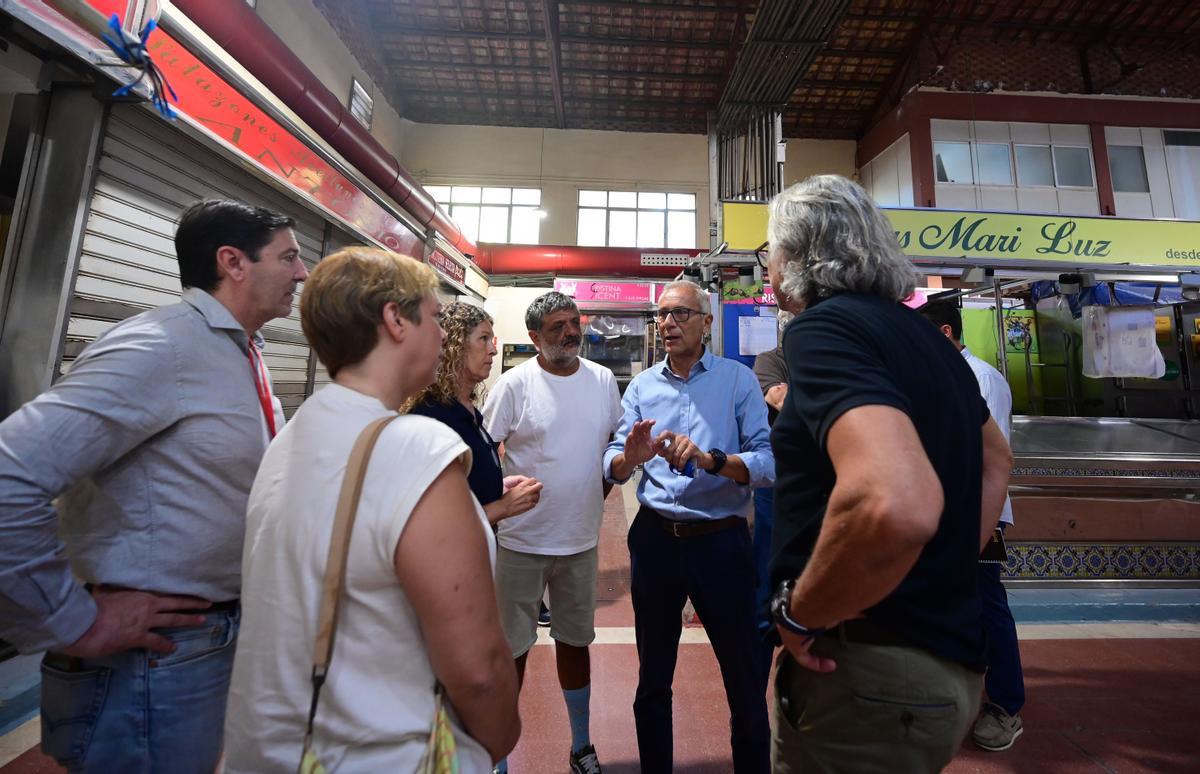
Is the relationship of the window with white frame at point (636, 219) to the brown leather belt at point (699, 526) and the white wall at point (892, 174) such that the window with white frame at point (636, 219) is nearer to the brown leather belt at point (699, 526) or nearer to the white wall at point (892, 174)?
the white wall at point (892, 174)

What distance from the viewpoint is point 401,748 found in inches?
28.7

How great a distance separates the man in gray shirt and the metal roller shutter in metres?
2.02

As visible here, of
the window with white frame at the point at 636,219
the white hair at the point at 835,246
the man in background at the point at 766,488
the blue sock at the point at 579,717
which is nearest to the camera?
the white hair at the point at 835,246

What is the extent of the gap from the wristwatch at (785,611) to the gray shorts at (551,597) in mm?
1161

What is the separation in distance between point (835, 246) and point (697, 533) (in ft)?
3.67

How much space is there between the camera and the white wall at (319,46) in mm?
6104

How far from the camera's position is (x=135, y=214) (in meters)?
2.64

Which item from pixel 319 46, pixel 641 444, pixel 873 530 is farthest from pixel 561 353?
pixel 319 46

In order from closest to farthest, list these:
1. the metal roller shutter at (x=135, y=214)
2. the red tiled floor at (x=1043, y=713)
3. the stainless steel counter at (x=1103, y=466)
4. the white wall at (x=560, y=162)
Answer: the red tiled floor at (x=1043, y=713)
the metal roller shutter at (x=135, y=214)
the stainless steel counter at (x=1103, y=466)
the white wall at (x=560, y=162)

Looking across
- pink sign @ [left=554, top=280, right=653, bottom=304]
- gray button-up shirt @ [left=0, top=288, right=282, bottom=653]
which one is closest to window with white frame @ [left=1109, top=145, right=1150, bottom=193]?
pink sign @ [left=554, top=280, right=653, bottom=304]

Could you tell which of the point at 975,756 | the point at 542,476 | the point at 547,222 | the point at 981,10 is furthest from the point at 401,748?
the point at 981,10

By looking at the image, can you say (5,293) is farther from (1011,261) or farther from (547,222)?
(547,222)

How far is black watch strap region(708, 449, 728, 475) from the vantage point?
1.65 m

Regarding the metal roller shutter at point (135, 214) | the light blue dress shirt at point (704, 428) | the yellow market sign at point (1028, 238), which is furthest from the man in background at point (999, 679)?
the metal roller shutter at point (135, 214)
